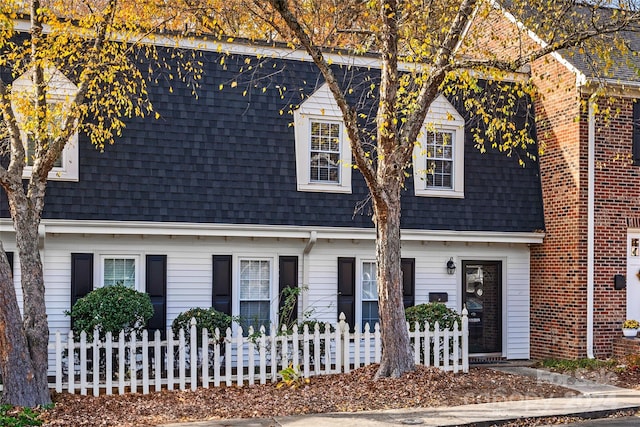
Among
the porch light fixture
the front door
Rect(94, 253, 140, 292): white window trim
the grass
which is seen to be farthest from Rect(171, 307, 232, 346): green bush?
the grass

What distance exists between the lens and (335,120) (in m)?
15.2

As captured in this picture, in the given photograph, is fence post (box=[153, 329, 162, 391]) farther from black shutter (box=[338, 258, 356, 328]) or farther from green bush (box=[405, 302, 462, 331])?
green bush (box=[405, 302, 462, 331])

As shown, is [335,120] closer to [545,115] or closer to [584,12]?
[545,115]

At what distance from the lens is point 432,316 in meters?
14.3

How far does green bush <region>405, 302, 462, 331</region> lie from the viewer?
46.7 ft

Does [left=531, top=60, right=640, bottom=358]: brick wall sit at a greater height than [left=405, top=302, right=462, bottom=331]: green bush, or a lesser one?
greater

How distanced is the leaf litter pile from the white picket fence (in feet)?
0.99

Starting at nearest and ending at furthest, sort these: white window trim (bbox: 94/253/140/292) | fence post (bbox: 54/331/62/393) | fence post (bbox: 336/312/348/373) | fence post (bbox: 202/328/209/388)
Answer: fence post (bbox: 54/331/62/393), fence post (bbox: 202/328/209/388), fence post (bbox: 336/312/348/373), white window trim (bbox: 94/253/140/292)

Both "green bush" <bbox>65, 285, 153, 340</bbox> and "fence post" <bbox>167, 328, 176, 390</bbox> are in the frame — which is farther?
"green bush" <bbox>65, 285, 153, 340</bbox>

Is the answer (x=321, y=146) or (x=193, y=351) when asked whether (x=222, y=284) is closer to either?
(x=193, y=351)

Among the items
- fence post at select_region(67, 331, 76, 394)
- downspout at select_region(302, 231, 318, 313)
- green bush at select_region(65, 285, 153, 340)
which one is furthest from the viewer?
downspout at select_region(302, 231, 318, 313)

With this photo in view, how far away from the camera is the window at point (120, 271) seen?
1380 centimetres

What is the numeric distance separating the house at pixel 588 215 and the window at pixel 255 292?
19.3 feet

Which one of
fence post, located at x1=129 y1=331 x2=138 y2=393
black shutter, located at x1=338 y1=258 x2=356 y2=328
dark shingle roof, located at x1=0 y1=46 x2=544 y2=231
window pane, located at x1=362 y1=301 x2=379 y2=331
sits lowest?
fence post, located at x1=129 y1=331 x2=138 y2=393
